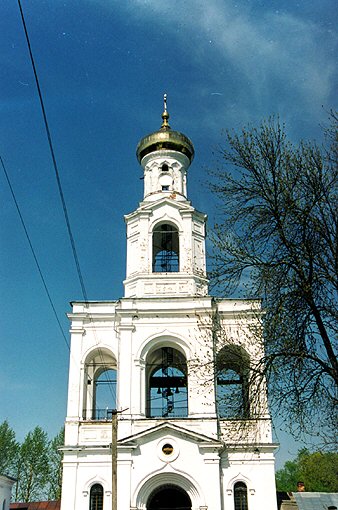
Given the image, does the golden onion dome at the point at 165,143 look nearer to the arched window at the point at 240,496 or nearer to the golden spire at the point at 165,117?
the golden spire at the point at 165,117

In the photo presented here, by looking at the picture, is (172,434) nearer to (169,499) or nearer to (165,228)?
(169,499)

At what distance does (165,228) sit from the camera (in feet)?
81.9

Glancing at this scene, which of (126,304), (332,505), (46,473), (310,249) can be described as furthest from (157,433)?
(46,473)

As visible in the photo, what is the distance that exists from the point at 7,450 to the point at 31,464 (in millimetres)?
1942

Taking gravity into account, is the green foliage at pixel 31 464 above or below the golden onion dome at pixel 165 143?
below

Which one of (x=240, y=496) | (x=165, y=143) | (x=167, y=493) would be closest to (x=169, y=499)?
(x=167, y=493)

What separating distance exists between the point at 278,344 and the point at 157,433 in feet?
34.9

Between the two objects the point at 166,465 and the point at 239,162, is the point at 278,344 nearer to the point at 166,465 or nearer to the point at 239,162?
the point at 239,162

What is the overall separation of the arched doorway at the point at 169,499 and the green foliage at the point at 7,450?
2199 centimetres

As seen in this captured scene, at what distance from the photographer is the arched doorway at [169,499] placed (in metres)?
20.6

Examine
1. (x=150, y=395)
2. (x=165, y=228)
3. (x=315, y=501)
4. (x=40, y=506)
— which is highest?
(x=165, y=228)

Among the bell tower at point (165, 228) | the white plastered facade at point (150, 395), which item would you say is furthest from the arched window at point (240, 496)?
the bell tower at point (165, 228)

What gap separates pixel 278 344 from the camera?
10938mm

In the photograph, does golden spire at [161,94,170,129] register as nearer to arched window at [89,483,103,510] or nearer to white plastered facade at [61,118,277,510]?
white plastered facade at [61,118,277,510]
